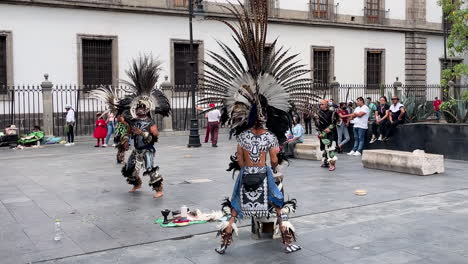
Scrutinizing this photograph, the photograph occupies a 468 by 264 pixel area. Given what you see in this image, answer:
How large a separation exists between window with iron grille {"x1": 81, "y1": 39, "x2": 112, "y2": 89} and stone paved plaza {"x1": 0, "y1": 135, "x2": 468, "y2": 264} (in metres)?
12.3

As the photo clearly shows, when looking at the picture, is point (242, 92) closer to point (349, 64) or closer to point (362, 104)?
point (362, 104)

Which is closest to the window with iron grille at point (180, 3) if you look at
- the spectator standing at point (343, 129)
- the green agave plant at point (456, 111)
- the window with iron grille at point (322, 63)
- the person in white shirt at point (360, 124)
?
the window with iron grille at point (322, 63)

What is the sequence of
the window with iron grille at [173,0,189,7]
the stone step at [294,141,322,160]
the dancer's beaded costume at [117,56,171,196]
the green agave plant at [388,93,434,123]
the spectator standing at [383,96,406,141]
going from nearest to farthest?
the dancer's beaded costume at [117,56,171,196], the stone step at [294,141,322,160], the spectator standing at [383,96,406,141], the green agave plant at [388,93,434,123], the window with iron grille at [173,0,189,7]

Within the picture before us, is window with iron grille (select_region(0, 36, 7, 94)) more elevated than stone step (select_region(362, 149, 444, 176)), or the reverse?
window with iron grille (select_region(0, 36, 7, 94))

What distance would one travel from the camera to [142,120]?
9.55 metres

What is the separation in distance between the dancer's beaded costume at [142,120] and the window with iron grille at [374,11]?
2610 cm

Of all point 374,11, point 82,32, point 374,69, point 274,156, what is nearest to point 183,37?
point 82,32

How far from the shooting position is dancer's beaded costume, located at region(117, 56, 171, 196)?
949cm

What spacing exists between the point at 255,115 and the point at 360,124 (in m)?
9.78

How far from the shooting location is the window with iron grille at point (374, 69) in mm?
34125

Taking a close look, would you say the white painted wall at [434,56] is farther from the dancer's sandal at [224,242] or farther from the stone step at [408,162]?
the dancer's sandal at [224,242]

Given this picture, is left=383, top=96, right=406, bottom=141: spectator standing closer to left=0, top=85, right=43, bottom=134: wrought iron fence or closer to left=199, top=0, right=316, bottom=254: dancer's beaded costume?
left=199, top=0, right=316, bottom=254: dancer's beaded costume

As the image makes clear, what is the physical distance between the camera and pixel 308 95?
6.64m

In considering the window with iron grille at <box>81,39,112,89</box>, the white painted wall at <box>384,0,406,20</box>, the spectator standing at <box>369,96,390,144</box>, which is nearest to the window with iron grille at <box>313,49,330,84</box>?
the white painted wall at <box>384,0,406,20</box>
